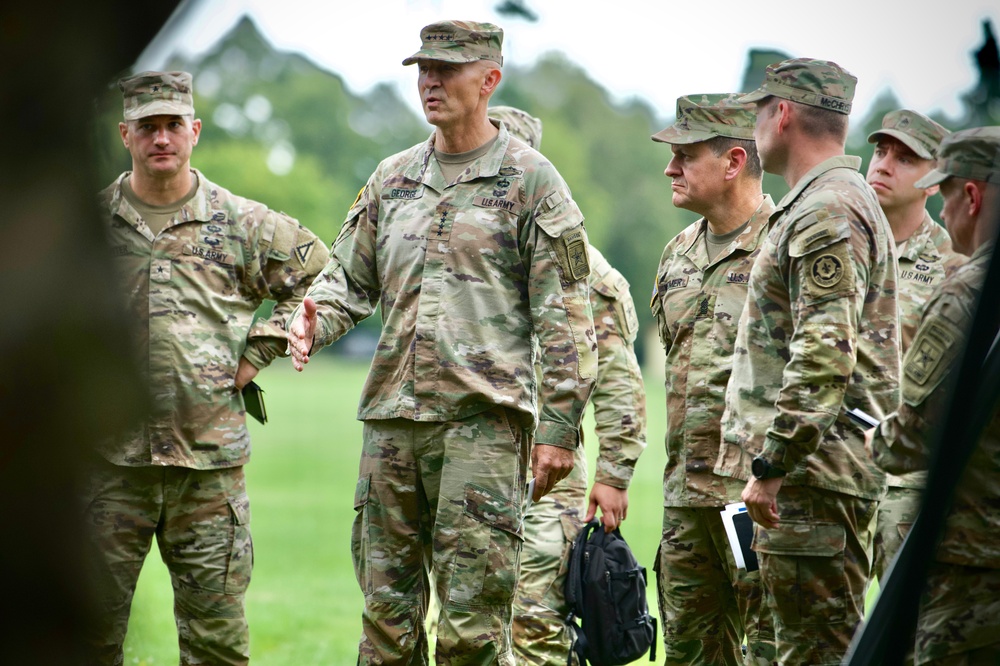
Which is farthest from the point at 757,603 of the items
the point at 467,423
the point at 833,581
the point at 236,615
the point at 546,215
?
the point at 236,615

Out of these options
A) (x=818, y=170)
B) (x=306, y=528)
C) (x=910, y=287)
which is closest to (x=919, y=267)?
(x=910, y=287)

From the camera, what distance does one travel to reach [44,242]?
2.17ft

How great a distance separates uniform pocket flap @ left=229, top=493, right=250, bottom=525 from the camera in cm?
440

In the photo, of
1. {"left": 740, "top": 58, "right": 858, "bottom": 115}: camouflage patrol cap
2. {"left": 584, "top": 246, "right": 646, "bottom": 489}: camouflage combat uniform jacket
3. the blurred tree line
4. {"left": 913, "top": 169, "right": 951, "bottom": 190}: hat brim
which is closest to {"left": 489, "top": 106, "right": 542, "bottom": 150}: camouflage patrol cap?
{"left": 584, "top": 246, "right": 646, "bottom": 489}: camouflage combat uniform jacket

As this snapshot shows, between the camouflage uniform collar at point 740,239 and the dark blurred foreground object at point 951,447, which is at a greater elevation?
the camouflage uniform collar at point 740,239

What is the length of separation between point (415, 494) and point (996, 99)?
290 cm

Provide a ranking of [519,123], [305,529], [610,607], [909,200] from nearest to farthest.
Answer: [610,607], [909,200], [519,123], [305,529]

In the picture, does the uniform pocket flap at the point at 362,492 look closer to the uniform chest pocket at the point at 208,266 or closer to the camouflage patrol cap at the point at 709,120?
the uniform chest pocket at the point at 208,266

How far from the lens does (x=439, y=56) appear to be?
386 centimetres

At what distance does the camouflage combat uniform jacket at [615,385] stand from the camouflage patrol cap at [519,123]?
646mm

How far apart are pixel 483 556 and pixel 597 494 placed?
1.42 meters

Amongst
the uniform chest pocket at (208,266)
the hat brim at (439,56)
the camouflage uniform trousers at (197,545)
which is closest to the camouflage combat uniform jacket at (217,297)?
the uniform chest pocket at (208,266)

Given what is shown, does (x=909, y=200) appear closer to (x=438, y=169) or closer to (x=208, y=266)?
(x=438, y=169)

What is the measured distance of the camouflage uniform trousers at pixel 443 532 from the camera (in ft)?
11.9
